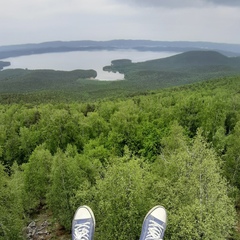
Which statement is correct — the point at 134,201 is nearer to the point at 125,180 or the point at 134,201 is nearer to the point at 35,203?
the point at 125,180

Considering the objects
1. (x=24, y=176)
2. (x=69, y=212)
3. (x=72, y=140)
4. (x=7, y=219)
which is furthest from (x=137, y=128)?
(x=7, y=219)

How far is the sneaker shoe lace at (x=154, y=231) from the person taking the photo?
1234 cm

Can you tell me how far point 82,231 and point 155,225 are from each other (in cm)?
321

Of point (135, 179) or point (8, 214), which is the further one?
point (8, 214)

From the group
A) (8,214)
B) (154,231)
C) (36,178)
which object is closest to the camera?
(154,231)

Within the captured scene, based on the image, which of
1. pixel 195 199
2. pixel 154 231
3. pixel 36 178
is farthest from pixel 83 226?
pixel 36 178

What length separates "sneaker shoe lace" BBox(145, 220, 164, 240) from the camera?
12336mm

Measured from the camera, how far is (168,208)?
51.9ft

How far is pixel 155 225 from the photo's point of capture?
12.9 metres

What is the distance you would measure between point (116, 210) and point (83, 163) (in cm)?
1131

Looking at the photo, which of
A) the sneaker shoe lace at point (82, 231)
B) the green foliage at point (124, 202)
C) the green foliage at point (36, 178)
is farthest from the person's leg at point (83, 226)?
the green foliage at point (36, 178)

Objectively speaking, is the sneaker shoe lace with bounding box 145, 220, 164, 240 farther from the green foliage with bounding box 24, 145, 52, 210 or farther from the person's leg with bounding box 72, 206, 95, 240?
the green foliage with bounding box 24, 145, 52, 210

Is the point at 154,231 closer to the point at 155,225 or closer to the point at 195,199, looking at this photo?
the point at 155,225

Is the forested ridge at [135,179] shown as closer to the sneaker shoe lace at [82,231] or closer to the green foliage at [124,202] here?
the green foliage at [124,202]
